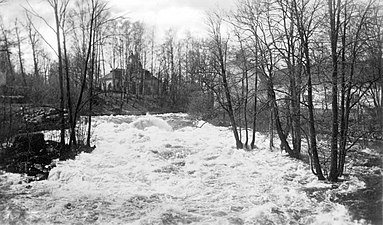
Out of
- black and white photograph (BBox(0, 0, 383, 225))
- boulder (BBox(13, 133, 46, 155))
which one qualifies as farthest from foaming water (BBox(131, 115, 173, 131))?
boulder (BBox(13, 133, 46, 155))

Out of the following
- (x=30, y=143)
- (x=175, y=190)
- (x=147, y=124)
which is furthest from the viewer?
(x=147, y=124)

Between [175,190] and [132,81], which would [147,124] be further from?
[132,81]

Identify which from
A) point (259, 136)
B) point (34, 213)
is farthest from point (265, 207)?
point (259, 136)

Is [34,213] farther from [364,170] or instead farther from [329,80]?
[364,170]

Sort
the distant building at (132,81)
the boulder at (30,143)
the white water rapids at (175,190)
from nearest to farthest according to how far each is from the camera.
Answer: the white water rapids at (175,190), the boulder at (30,143), the distant building at (132,81)

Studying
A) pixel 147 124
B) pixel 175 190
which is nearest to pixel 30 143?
pixel 175 190

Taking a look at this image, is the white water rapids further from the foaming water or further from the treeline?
the foaming water

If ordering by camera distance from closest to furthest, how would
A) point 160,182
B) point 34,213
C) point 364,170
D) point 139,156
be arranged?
point 34,213 → point 160,182 → point 364,170 → point 139,156

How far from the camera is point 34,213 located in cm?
634

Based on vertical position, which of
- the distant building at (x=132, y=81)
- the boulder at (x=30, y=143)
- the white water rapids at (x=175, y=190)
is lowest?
the white water rapids at (x=175, y=190)

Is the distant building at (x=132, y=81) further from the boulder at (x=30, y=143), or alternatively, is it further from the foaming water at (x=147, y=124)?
the boulder at (x=30, y=143)

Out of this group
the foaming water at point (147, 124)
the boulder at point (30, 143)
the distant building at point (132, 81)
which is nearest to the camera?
the boulder at point (30, 143)

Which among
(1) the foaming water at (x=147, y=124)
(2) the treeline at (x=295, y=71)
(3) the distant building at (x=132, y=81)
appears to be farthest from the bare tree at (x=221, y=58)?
(3) the distant building at (x=132, y=81)

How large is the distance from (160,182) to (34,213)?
331 centimetres
